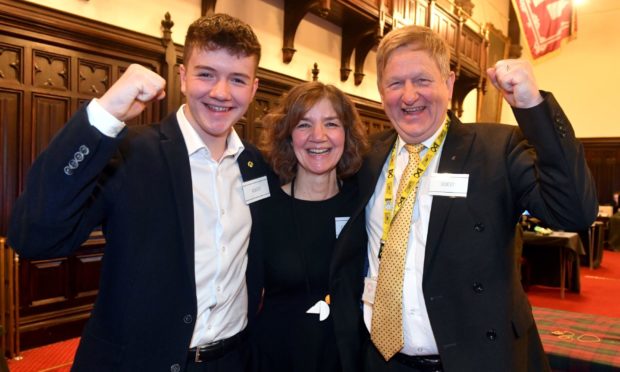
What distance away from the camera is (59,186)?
3.92 ft

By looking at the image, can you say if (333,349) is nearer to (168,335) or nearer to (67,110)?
(168,335)

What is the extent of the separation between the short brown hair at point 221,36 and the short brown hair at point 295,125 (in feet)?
1.63

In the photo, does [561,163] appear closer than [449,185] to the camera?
Yes

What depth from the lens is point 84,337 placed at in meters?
1.48

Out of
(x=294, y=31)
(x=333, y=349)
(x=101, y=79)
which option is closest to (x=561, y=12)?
(x=294, y=31)

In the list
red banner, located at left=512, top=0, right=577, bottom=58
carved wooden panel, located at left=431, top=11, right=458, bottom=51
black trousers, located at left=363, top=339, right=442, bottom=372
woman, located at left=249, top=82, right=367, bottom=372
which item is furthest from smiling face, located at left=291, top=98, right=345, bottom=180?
red banner, located at left=512, top=0, right=577, bottom=58

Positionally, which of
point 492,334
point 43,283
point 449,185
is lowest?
point 43,283

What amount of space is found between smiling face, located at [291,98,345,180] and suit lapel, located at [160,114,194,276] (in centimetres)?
64

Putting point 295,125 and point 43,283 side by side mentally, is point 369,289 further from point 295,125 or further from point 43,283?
point 43,283

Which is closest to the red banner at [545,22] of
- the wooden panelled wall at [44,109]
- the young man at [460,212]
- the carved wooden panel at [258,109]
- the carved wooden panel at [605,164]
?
the carved wooden panel at [605,164]

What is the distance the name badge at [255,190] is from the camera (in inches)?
73.4

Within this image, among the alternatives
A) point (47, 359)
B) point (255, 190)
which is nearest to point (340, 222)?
point (255, 190)

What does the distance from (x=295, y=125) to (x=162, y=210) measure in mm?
864

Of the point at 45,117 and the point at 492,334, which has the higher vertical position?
the point at 45,117
